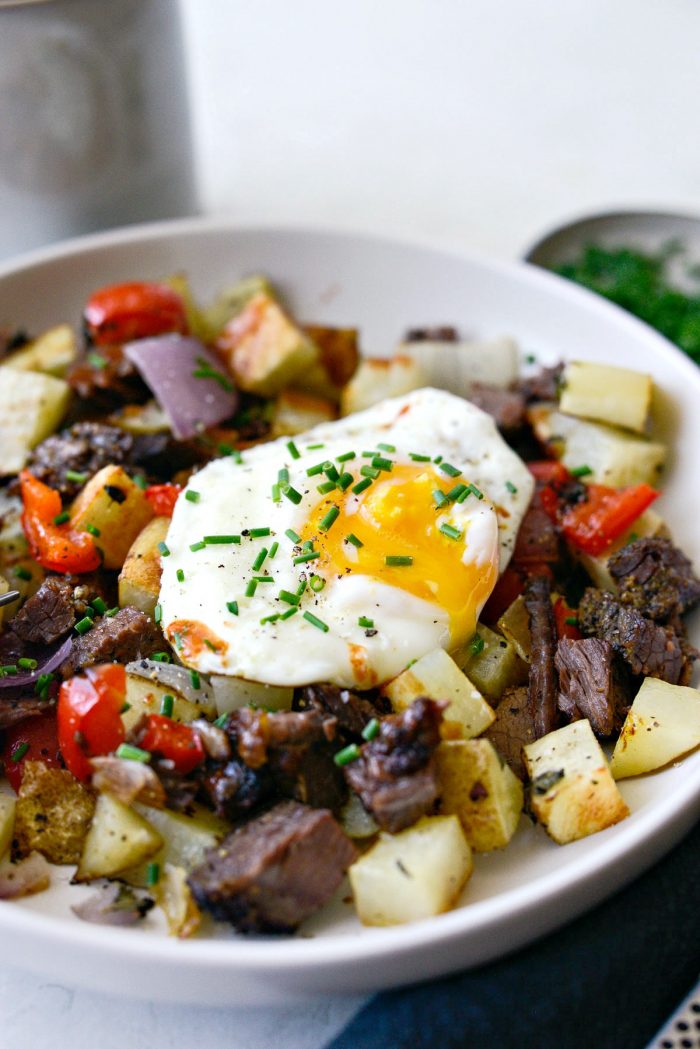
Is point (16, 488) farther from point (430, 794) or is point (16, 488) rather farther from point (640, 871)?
point (640, 871)

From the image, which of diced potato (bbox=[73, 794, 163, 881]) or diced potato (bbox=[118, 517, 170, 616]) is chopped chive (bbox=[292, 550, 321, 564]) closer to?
diced potato (bbox=[118, 517, 170, 616])

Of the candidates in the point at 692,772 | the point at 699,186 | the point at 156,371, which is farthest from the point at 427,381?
the point at 699,186

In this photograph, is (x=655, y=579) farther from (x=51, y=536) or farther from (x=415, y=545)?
(x=51, y=536)

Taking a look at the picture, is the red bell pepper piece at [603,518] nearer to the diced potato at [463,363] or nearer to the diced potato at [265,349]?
the diced potato at [463,363]

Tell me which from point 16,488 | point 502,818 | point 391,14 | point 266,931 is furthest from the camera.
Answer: point 391,14

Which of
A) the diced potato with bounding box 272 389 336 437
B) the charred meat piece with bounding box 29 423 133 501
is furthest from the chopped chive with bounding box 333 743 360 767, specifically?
the diced potato with bounding box 272 389 336 437

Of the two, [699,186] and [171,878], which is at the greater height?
[699,186]
